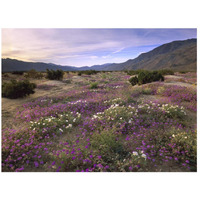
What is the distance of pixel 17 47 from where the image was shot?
438 centimetres

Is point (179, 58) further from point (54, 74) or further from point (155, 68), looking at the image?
point (54, 74)

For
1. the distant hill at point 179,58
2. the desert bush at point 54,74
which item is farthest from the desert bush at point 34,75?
the distant hill at point 179,58

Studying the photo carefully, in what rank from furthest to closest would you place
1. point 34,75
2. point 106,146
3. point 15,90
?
point 34,75 → point 15,90 → point 106,146

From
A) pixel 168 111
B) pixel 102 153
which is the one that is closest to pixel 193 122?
pixel 168 111

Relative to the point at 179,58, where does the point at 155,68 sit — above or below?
below

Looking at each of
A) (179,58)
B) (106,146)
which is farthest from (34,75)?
(179,58)

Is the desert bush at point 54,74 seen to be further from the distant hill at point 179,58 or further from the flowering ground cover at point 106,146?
the flowering ground cover at point 106,146

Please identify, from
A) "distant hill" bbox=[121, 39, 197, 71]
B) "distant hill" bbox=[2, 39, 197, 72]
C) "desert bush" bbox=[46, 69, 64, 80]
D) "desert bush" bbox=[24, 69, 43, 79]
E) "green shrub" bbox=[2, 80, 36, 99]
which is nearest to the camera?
"distant hill" bbox=[2, 39, 197, 72]

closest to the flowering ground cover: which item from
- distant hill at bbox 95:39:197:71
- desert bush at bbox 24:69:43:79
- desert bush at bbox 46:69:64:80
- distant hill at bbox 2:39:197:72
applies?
distant hill at bbox 2:39:197:72

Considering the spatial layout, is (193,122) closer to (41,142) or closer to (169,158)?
(169,158)

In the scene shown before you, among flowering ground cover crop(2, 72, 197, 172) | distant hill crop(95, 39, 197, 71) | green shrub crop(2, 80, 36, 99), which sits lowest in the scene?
flowering ground cover crop(2, 72, 197, 172)

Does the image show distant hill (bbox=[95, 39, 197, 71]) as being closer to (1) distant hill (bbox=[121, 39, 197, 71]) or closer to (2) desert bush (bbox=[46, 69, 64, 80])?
(1) distant hill (bbox=[121, 39, 197, 71])

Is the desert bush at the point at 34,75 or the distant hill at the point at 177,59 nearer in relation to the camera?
the distant hill at the point at 177,59
